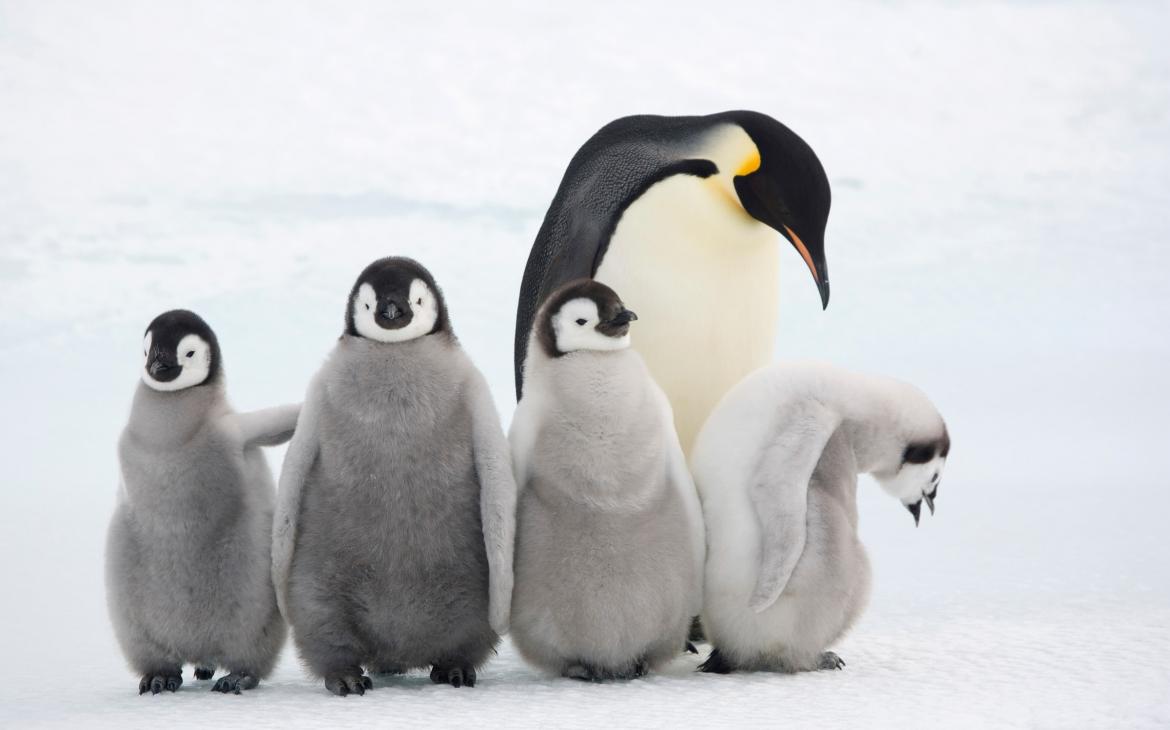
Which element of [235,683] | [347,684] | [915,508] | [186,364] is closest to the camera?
[347,684]

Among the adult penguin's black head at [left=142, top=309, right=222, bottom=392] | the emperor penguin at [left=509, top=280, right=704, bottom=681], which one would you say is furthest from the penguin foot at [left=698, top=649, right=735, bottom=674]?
the adult penguin's black head at [left=142, top=309, right=222, bottom=392]

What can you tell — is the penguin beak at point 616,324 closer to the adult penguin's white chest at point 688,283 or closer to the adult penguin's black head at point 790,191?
the adult penguin's white chest at point 688,283

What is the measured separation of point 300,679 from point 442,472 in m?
0.70

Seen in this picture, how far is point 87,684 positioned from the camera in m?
3.17

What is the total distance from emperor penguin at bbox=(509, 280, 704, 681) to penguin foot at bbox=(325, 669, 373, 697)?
0.34m

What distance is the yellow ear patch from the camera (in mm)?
3684

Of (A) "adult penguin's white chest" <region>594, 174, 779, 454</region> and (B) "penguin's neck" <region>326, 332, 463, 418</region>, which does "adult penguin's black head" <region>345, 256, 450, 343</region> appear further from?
(A) "adult penguin's white chest" <region>594, 174, 779, 454</region>

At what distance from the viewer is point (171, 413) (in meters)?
2.97

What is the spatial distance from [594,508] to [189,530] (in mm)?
923

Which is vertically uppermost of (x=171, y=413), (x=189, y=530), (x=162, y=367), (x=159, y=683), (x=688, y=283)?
(x=688, y=283)

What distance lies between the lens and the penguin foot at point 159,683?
2932 millimetres

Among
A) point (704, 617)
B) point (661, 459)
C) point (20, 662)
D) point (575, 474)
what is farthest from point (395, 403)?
point (20, 662)

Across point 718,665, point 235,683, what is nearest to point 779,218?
point 718,665

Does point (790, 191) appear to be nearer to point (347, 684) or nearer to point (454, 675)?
point (454, 675)
